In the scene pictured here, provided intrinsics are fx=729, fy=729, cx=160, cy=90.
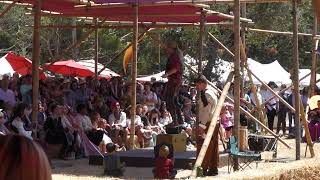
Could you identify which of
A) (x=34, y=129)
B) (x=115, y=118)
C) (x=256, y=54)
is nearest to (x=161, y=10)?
(x=115, y=118)

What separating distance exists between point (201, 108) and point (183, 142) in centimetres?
130

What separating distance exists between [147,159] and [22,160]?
988 cm

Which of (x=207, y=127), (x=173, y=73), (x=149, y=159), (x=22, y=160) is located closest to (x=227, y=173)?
(x=207, y=127)

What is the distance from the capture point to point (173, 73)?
13.5 meters

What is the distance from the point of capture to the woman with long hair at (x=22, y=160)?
175cm

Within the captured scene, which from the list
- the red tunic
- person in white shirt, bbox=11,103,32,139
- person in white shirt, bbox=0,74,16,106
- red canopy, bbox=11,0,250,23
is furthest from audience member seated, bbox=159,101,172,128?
the red tunic

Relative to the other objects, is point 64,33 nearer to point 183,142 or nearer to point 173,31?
point 173,31

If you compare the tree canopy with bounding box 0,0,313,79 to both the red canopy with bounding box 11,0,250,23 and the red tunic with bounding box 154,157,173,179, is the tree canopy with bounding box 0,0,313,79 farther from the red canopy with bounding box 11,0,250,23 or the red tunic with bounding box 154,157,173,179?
the red tunic with bounding box 154,157,173,179

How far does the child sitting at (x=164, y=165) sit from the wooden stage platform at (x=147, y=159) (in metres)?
1.18

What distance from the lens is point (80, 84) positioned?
1636 cm

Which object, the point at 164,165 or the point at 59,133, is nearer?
the point at 164,165

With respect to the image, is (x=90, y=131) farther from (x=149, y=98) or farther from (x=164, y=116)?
(x=149, y=98)

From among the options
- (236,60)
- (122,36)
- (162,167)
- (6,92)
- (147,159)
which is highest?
(122,36)

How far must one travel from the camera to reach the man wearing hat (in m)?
10.4
